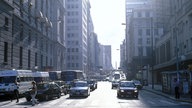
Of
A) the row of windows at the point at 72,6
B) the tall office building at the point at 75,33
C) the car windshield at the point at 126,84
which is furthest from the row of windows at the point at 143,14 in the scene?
the car windshield at the point at 126,84

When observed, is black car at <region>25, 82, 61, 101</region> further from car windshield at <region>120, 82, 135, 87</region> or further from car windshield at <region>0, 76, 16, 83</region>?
car windshield at <region>120, 82, 135, 87</region>

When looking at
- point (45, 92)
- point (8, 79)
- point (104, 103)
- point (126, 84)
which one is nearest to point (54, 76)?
point (8, 79)

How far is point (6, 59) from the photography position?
44.1 meters

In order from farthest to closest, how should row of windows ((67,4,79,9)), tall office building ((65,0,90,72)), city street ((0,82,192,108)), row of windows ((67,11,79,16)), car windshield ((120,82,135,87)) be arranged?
1. row of windows ((67,4,79,9))
2. row of windows ((67,11,79,16))
3. tall office building ((65,0,90,72))
4. car windshield ((120,82,135,87))
5. city street ((0,82,192,108))

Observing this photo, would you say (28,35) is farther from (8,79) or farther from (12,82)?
(12,82)

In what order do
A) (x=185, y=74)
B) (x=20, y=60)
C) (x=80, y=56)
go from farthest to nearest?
(x=80, y=56) < (x=20, y=60) < (x=185, y=74)

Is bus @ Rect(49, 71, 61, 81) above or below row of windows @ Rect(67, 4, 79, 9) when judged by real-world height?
below

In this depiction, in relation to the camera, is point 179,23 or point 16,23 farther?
point 179,23

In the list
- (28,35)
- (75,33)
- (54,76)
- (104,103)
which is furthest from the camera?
(75,33)

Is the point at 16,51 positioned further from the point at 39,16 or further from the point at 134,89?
the point at 134,89

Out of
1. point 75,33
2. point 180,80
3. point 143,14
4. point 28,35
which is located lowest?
point 180,80

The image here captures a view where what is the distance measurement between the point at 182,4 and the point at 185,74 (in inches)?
720

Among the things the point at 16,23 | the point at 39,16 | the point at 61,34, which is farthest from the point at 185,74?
the point at 61,34

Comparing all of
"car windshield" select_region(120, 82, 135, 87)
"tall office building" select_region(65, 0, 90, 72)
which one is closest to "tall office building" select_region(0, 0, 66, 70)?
"car windshield" select_region(120, 82, 135, 87)
